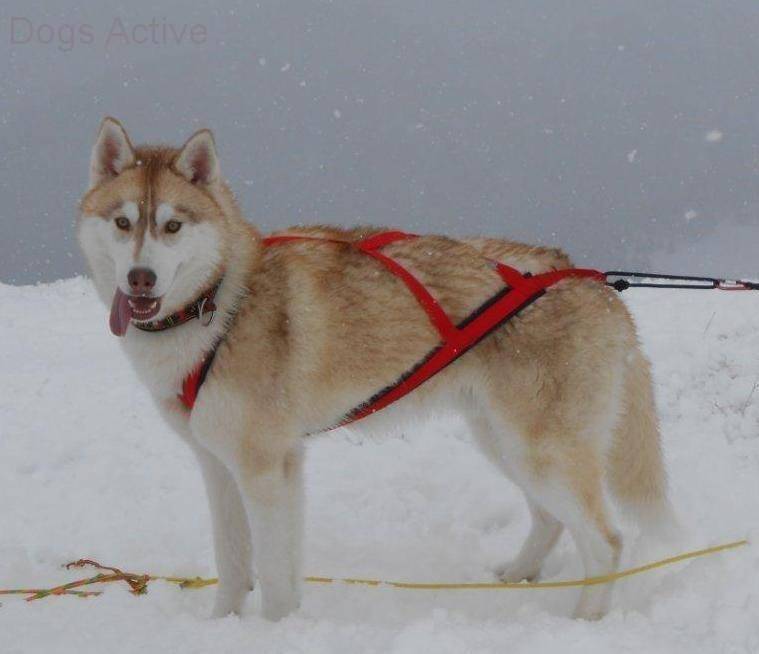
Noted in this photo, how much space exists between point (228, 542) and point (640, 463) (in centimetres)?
212

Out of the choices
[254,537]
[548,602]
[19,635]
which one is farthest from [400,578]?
[19,635]

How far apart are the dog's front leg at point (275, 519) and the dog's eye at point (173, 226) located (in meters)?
1.00

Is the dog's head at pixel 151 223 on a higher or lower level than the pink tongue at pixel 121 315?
higher

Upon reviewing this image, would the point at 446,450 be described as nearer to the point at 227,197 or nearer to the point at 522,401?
the point at 522,401

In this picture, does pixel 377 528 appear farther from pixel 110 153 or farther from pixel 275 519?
pixel 110 153

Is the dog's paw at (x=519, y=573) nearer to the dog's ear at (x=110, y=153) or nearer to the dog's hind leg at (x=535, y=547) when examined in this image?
the dog's hind leg at (x=535, y=547)

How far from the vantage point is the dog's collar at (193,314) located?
3094 millimetres

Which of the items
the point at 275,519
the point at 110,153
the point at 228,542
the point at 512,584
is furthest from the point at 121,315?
the point at 512,584

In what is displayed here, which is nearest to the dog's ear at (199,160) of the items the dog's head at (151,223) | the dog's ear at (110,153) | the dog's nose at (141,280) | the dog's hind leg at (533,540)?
the dog's head at (151,223)

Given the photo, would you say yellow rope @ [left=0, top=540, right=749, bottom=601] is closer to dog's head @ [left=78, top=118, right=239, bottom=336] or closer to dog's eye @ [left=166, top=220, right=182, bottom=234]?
dog's head @ [left=78, top=118, right=239, bottom=336]

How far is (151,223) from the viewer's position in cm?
294

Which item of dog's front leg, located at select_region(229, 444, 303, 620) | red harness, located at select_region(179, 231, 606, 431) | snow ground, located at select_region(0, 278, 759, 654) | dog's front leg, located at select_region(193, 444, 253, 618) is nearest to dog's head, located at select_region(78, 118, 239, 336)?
red harness, located at select_region(179, 231, 606, 431)

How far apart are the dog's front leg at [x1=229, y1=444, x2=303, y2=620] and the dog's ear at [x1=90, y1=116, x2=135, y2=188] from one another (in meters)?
1.38

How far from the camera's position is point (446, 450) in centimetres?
559
